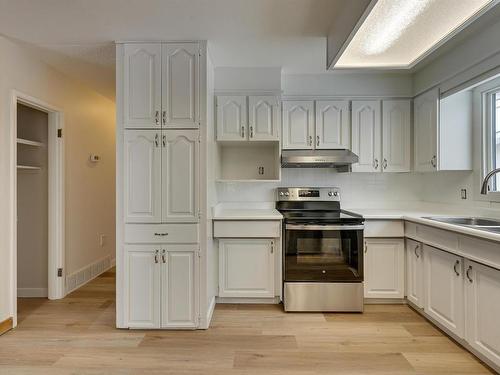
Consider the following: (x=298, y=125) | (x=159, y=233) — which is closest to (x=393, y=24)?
A: (x=298, y=125)

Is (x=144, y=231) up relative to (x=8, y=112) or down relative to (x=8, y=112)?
down

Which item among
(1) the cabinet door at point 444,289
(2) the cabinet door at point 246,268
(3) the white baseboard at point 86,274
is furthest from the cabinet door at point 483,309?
(3) the white baseboard at point 86,274

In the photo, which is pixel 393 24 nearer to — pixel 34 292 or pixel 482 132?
pixel 482 132

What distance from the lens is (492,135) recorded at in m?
2.84

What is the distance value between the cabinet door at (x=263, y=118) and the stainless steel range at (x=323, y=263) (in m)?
0.84

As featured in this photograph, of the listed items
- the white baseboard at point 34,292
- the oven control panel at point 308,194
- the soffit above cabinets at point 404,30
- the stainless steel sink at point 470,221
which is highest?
the soffit above cabinets at point 404,30

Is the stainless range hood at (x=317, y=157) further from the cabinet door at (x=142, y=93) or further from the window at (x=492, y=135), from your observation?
the cabinet door at (x=142, y=93)

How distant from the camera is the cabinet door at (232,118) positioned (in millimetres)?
3203

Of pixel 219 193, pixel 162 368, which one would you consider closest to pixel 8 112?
pixel 219 193

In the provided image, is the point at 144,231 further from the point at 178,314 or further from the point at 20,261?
the point at 20,261

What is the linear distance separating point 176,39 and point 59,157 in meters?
1.79

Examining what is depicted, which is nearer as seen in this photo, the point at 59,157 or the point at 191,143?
the point at 191,143

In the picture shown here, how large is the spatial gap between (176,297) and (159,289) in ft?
0.49

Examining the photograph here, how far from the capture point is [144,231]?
2.58m
